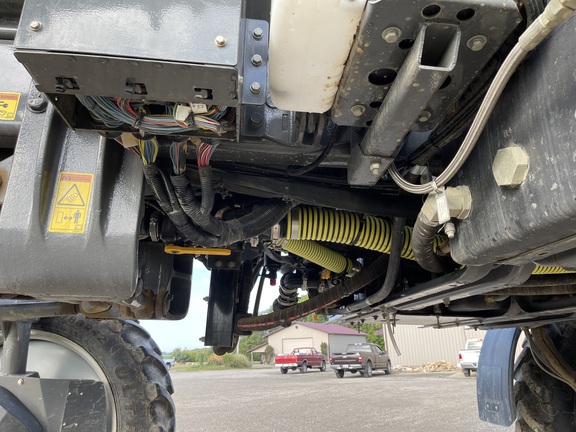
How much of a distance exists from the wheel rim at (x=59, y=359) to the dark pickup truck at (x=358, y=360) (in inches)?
650

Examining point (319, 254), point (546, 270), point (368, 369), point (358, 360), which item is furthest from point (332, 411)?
point (368, 369)

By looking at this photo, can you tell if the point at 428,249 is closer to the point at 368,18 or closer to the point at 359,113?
the point at 359,113

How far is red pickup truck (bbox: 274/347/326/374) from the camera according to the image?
21.1 m

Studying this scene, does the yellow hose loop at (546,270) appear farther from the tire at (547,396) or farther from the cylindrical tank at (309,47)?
the tire at (547,396)

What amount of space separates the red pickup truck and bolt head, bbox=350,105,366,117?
835 inches

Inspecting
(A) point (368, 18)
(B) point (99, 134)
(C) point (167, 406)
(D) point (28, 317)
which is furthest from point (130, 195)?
(C) point (167, 406)

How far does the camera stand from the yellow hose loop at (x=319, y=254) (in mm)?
2016

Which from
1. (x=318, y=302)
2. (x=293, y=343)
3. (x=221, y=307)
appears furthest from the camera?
(x=293, y=343)

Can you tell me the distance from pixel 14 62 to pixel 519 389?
3405mm

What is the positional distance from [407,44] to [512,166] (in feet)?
1.01

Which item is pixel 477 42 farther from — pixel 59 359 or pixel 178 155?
pixel 59 359

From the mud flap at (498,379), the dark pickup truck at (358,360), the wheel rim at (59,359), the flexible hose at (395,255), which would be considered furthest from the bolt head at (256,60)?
the dark pickup truck at (358,360)

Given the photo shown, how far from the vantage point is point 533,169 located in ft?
2.78

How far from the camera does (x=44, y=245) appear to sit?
3.81ft
